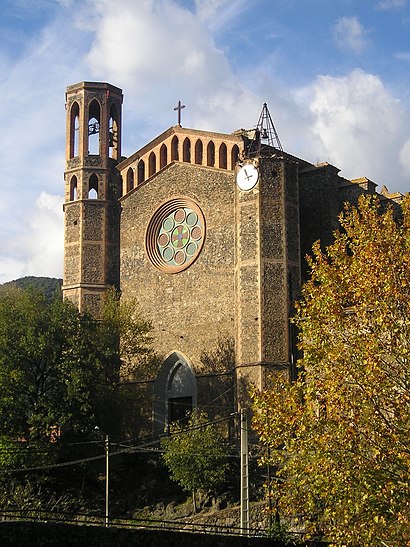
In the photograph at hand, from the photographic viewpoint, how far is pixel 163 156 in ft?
144

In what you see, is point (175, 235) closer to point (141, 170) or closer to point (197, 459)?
point (141, 170)

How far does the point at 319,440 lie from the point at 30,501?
55.8 feet

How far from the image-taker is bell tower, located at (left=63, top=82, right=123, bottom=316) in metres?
43.2

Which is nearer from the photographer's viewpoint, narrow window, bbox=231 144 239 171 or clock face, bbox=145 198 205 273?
narrow window, bbox=231 144 239 171

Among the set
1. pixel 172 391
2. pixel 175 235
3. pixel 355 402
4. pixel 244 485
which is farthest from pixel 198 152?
pixel 355 402

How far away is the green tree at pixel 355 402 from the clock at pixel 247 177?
17.7 metres

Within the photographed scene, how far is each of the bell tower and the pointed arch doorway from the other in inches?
182

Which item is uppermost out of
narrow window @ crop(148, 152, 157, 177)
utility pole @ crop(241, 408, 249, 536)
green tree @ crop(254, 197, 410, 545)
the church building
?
narrow window @ crop(148, 152, 157, 177)

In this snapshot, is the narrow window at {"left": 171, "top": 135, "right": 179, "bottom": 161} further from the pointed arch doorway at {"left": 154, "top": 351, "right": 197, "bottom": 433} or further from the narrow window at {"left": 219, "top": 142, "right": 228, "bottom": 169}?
the pointed arch doorway at {"left": 154, "top": 351, "right": 197, "bottom": 433}

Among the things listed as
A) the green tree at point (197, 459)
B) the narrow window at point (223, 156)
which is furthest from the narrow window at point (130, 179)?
the green tree at point (197, 459)

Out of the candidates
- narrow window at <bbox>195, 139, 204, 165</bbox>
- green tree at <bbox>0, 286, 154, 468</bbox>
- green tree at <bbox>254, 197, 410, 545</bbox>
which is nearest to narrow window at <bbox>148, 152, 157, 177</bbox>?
narrow window at <bbox>195, 139, 204, 165</bbox>

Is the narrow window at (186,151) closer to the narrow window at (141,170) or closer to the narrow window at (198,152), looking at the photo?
the narrow window at (198,152)

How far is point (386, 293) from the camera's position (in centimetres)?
1928

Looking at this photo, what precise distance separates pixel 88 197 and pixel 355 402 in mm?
27971
